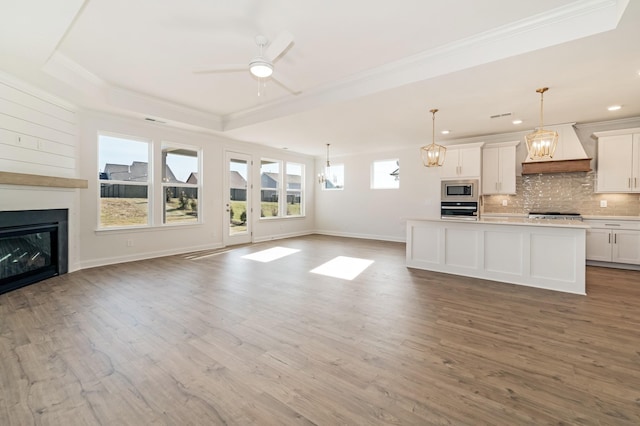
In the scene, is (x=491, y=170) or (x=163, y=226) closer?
(x=163, y=226)

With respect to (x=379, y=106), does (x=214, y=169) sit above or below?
below

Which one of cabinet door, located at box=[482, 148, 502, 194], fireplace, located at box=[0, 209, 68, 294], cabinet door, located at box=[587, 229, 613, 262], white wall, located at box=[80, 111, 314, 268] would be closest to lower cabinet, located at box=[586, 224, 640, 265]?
cabinet door, located at box=[587, 229, 613, 262]

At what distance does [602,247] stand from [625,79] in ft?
10.2

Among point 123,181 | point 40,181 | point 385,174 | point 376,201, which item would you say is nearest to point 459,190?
point 385,174

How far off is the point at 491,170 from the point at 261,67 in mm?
5688

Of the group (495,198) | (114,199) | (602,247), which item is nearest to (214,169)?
(114,199)

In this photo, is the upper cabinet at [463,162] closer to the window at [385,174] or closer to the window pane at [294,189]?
the window at [385,174]

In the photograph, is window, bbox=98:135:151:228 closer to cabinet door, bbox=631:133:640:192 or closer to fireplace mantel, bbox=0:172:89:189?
fireplace mantel, bbox=0:172:89:189

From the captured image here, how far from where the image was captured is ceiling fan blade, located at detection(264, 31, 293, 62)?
2.46 meters

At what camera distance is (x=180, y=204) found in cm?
625

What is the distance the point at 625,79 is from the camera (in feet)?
11.7

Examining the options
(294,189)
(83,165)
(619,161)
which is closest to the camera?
(83,165)

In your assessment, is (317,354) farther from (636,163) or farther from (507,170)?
(636,163)

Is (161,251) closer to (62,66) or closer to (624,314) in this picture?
(62,66)
